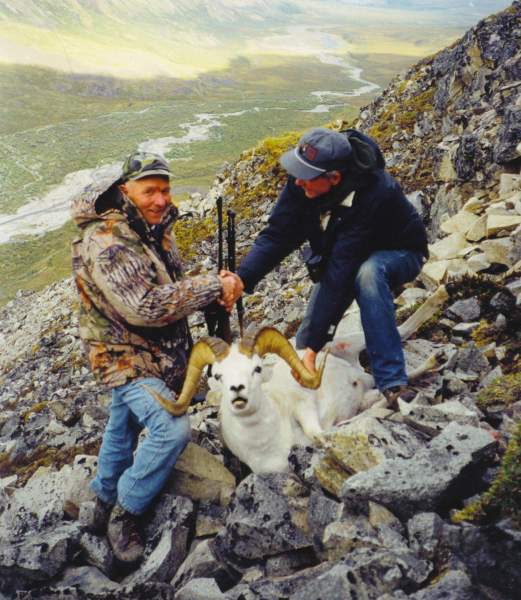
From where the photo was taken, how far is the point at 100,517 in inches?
257

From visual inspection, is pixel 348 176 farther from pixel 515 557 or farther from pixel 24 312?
pixel 24 312

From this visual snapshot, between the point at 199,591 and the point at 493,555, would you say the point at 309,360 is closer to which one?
the point at 199,591

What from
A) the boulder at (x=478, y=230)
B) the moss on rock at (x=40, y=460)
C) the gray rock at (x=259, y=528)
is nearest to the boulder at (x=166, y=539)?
the gray rock at (x=259, y=528)

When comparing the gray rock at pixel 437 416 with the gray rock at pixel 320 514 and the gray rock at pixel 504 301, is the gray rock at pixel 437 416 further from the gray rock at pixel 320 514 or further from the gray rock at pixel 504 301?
the gray rock at pixel 504 301

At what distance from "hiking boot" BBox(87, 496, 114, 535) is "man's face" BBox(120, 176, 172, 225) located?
3276 millimetres

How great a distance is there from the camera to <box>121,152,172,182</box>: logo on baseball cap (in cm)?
576

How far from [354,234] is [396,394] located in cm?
193

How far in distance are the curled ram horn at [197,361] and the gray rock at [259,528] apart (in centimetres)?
110

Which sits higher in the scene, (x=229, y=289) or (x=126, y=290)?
(x=126, y=290)

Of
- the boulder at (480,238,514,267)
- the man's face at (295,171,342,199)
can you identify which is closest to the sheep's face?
the man's face at (295,171,342,199)

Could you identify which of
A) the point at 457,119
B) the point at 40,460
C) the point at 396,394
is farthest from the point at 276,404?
the point at 457,119

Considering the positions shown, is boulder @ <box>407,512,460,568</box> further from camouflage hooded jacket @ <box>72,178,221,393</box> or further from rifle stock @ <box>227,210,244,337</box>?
rifle stock @ <box>227,210,244,337</box>

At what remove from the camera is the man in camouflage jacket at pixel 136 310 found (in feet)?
18.4

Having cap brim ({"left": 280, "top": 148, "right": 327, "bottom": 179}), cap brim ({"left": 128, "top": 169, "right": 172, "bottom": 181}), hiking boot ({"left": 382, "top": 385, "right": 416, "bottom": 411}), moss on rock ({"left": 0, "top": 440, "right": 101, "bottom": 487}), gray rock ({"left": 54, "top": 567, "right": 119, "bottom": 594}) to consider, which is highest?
cap brim ({"left": 128, "top": 169, "right": 172, "bottom": 181})
